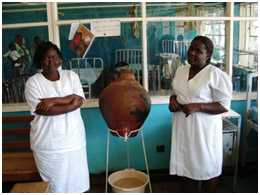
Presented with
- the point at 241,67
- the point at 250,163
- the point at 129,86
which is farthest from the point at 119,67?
the point at 250,163

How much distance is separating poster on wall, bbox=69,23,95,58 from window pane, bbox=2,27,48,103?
0.22 m

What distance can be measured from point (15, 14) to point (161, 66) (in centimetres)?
122

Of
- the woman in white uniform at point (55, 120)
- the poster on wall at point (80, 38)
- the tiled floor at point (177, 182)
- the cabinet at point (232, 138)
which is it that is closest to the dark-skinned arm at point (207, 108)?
the cabinet at point (232, 138)

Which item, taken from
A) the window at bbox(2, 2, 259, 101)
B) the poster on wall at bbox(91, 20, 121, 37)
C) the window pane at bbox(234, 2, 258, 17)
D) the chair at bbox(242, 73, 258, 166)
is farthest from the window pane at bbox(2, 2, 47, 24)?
the chair at bbox(242, 73, 258, 166)

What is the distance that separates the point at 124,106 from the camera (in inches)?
79.2

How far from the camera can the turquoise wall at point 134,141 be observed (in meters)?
2.71

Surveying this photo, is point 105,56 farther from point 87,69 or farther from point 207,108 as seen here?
point 207,108

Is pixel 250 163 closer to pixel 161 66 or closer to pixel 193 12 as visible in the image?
pixel 161 66

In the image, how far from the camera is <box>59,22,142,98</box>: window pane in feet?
8.56

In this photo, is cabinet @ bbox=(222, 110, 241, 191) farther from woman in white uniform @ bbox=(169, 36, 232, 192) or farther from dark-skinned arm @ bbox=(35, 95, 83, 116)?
dark-skinned arm @ bbox=(35, 95, 83, 116)

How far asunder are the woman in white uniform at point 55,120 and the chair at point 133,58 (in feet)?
2.31

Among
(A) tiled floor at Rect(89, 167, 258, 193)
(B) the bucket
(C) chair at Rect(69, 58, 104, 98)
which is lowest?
(A) tiled floor at Rect(89, 167, 258, 193)

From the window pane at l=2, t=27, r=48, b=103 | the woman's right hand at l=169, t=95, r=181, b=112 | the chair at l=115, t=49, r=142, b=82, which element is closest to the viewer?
the woman's right hand at l=169, t=95, r=181, b=112

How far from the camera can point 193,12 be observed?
8.57 feet
